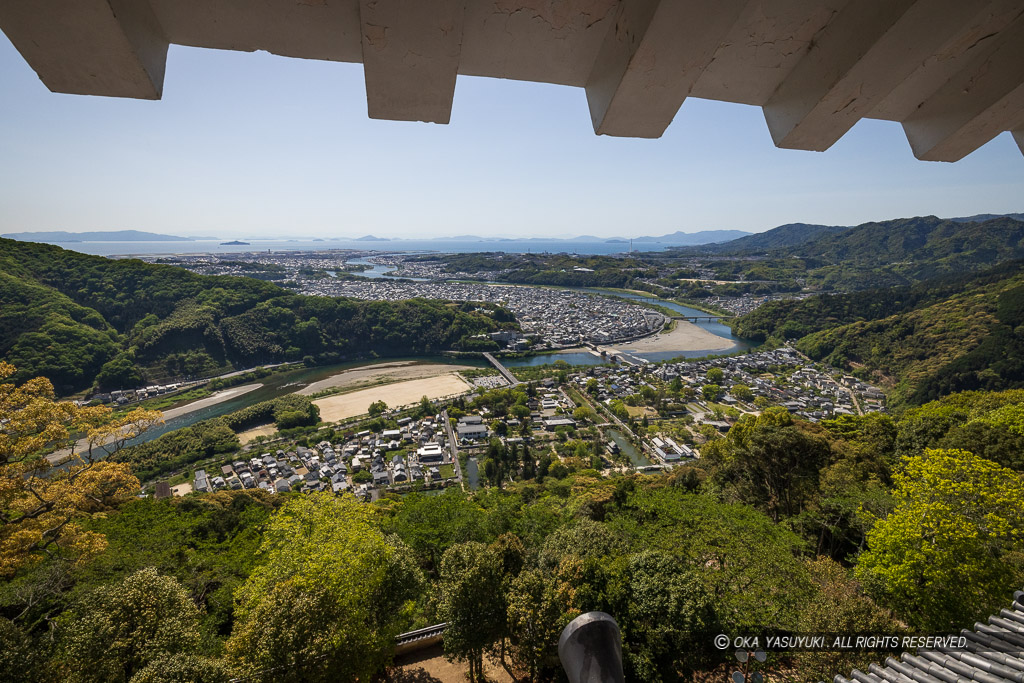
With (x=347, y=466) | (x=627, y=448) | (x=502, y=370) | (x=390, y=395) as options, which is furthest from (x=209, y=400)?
(x=627, y=448)

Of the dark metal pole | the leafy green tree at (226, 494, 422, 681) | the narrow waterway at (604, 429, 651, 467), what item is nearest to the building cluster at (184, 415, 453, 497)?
the narrow waterway at (604, 429, 651, 467)

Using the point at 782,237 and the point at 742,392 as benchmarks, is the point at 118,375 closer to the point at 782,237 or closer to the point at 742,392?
the point at 742,392

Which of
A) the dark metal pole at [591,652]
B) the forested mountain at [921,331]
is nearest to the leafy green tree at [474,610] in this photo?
the dark metal pole at [591,652]

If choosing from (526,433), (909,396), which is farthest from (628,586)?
(909,396)

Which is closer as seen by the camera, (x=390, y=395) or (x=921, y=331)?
(x=390, y=395)

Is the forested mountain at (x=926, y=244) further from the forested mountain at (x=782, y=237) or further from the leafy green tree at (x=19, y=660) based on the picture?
the leafy green tree at (x=19, y=660)

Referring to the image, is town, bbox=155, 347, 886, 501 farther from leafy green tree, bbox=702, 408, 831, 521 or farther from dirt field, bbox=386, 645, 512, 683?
dirt field, bbox=386, 645, 512, 683
